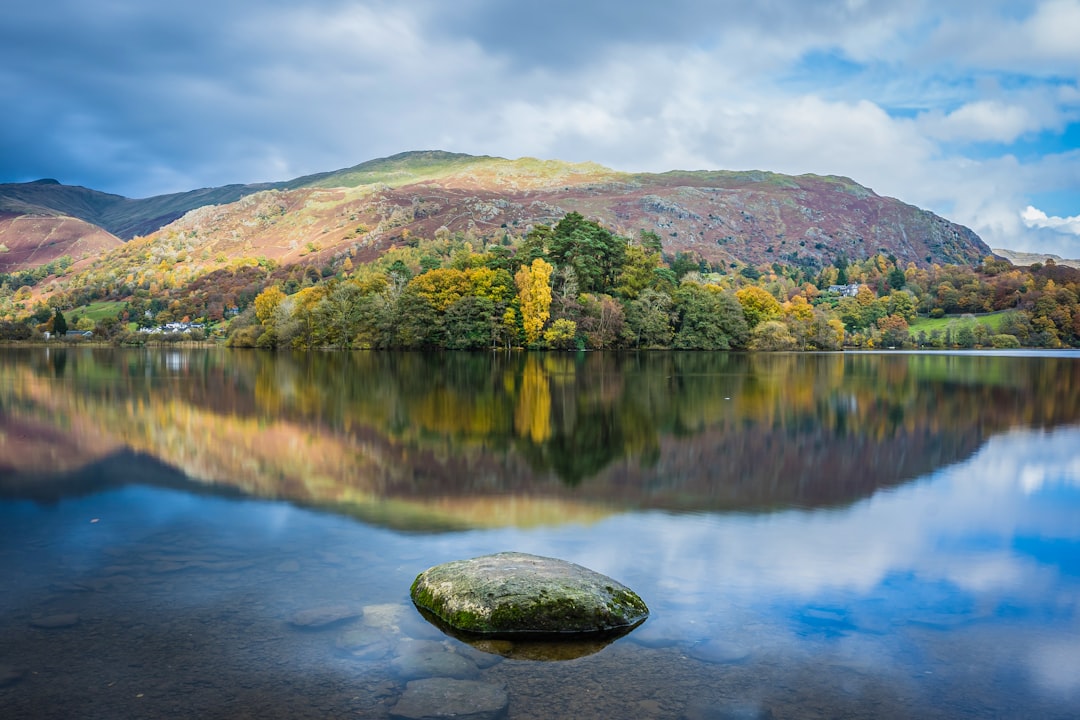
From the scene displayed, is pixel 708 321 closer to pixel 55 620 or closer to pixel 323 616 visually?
pixel 323 616

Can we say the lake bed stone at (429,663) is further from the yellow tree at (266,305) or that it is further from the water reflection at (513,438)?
the yellow tree at (266,305)

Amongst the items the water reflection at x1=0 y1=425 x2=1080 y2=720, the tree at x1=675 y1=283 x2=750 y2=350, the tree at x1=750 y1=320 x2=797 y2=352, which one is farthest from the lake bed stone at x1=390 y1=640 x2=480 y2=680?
the tree at x1=750 y1=320 x2=797 y2=352

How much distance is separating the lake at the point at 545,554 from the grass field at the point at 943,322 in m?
127

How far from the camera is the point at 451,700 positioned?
245 inches

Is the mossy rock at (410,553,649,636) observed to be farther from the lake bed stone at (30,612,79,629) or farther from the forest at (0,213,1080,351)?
the forest at (0,213,1080,351)

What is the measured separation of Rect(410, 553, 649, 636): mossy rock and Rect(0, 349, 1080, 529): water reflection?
3.79 m

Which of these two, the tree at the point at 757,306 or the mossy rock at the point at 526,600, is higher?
the tree at the point at 757,306

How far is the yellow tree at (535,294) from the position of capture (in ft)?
280

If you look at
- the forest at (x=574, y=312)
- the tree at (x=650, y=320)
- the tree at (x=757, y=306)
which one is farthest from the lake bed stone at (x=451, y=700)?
the tree at (x=757, y=306)

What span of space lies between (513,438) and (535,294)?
214 ft

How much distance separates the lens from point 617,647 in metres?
7.43

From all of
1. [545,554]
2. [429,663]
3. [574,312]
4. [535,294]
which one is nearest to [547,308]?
[535,294]

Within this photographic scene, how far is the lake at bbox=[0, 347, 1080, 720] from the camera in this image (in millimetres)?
6555

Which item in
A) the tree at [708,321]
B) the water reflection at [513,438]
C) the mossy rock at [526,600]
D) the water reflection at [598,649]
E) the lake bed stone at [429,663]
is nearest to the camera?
the water reflection at [598,649]
